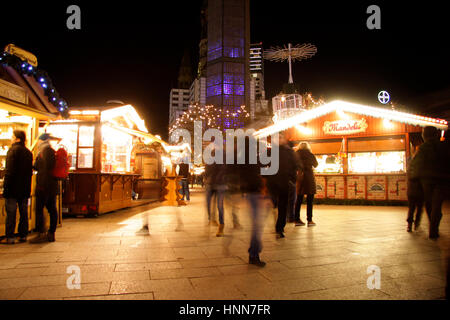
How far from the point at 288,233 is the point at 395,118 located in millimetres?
9109

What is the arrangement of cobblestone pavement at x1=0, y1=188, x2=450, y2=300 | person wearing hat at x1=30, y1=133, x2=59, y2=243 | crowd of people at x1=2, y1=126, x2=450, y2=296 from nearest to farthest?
cobblestone pavement at x1=0, y1=188, x2=450, y2=300, crowd of people at x1=2, y1=126, x2=450, y2=296, person wearing hat at x1=30, y1=133, x2=59, y2=243

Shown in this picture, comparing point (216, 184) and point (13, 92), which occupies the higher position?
point (13, 92)

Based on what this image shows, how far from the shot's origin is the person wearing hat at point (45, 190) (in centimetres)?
502

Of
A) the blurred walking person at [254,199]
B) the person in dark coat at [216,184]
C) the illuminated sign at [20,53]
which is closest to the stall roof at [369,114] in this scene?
the person in dark coat at [216,184]

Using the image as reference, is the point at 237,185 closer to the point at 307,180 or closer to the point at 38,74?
the point at 307,180

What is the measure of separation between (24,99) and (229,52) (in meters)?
60.8

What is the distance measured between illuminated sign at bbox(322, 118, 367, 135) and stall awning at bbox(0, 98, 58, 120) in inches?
447

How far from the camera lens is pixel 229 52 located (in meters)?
62.1

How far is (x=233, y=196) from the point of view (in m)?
4.26

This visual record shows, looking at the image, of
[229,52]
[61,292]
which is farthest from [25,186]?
[229,52]

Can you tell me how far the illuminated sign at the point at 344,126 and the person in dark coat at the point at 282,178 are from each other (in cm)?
882

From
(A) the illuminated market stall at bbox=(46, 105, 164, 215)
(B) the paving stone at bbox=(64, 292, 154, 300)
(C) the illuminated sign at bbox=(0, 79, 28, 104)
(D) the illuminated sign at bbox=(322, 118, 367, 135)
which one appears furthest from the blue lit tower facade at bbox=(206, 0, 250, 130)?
(B) the paving stone at bbox=(64, 292, 154, 300)

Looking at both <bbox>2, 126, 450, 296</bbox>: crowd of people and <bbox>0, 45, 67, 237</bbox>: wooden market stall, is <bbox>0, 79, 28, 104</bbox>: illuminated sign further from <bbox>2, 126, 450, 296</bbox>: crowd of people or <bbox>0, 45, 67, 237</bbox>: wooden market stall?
<bbox>2, 126, 450, 296</bbox>: crowd of people

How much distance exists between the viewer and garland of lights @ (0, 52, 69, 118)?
5.12 metres
